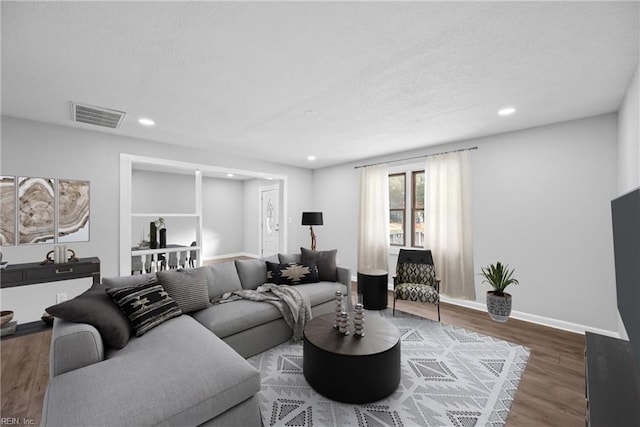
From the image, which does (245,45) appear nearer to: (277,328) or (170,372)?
(170,372)

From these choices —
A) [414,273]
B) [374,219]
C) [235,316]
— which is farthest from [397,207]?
[235,316]

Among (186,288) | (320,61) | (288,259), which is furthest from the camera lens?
(288,259)

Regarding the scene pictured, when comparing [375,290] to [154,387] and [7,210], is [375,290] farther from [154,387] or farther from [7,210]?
[7,210]

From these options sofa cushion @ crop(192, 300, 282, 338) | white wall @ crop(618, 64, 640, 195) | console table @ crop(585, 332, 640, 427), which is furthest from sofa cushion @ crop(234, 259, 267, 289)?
white wall @ crop(618, 64, 640, 195)

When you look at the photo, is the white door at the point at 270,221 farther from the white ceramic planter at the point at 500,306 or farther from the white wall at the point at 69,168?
the white ceramic planter at the point at 500,306

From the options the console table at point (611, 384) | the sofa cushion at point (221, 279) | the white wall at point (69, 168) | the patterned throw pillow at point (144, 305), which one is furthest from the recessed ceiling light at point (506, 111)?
the white wall at point (69, 168)

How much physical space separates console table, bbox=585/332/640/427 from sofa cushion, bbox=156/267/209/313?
9.10 feet

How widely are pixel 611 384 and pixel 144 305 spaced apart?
2947 millimetres

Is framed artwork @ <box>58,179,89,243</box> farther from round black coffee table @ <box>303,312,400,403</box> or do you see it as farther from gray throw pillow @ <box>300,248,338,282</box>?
round black coffee table @ <box>303,312,400,403</box>

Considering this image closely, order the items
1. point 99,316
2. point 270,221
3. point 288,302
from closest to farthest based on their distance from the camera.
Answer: point 99,316, point 288,302, point 270,221

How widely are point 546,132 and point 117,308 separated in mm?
4951

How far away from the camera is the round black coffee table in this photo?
1.99 meters

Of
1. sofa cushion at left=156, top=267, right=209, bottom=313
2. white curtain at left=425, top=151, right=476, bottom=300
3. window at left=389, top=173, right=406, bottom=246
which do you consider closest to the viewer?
sofa cushion at left=156, top=267, right=209, bottom=313

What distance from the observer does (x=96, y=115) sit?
3100mm
